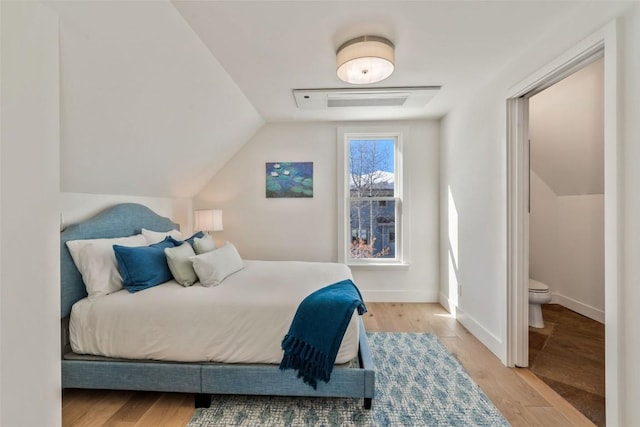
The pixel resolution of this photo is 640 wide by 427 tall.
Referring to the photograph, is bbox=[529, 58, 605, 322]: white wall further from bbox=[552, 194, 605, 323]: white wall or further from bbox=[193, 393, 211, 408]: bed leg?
bbox=[193, 393, 211, 408]: bed leg

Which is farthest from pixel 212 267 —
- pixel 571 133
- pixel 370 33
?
pixel 571 133

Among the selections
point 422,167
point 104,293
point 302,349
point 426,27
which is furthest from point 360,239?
point 104,293

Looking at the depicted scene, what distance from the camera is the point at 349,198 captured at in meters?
3.68

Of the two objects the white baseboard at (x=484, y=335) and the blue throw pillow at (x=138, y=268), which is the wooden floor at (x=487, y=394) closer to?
the white baseboard at (x=484, y=335)

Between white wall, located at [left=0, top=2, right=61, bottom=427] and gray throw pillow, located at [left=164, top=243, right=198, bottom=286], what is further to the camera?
gray throw pillow, located at [left=164, top=243, right=198, bottom=286]

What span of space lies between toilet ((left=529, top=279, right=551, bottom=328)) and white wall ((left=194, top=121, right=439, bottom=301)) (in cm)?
104

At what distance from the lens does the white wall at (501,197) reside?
1.29m

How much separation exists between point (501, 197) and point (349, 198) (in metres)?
1.82

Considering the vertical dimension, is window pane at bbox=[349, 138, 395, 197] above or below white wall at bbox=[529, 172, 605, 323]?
above

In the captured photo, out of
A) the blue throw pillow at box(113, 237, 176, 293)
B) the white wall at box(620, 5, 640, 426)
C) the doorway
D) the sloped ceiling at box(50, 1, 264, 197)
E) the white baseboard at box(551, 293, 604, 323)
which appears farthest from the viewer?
the white baseboard at box(551, 293, 604, 323)

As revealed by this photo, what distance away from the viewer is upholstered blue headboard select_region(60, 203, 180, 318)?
5.93 feet

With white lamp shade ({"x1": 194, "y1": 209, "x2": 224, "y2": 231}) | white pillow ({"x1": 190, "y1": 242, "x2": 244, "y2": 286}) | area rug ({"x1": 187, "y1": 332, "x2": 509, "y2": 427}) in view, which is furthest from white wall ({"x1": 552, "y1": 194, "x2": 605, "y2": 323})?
white lamp shade ({"x1": 194, "y1": 209, "x2": 224, "y2": 231})

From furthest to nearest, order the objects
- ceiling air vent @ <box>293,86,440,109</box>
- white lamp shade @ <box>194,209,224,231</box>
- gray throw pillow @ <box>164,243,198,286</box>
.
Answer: white lamp shade @ <box>194,209,224,231</box>, ceiling air vent @ <box>293,86,440,109</box>, gray throw pillow @ <box>164,243,198,286</box>

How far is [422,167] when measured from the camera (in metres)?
3.61
